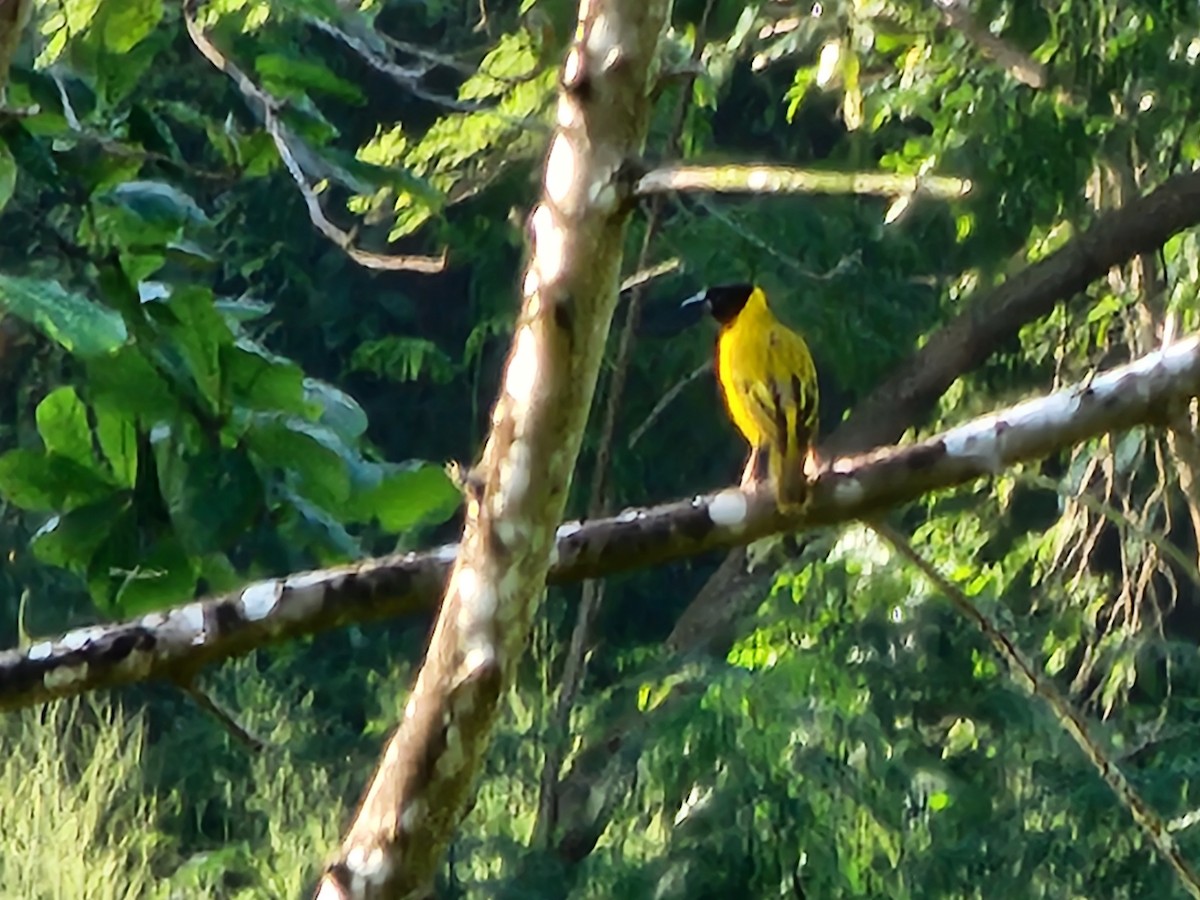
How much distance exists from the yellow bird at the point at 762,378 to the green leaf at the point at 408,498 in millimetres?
674

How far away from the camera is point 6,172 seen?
1.45 m

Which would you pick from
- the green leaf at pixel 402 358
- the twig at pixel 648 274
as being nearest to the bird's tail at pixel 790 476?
the twig at pixel 648 274

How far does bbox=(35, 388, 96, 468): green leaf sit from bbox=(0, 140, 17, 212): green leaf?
16 cm

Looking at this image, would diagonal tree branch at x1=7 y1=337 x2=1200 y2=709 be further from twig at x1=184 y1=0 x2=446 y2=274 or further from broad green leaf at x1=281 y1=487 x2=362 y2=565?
twig at x1=184 y1=0 x2=446 y2=274

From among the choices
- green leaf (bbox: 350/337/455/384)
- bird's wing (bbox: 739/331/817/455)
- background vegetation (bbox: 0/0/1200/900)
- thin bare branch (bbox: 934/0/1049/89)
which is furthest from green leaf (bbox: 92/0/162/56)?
green leaf (bbox: 350/337/455/384)

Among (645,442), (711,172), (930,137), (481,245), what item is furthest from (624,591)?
(711,172)

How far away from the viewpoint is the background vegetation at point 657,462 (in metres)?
1.47

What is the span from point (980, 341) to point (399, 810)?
11.5 feet

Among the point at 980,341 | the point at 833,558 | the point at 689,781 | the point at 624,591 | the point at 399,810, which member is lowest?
the point at 399,810

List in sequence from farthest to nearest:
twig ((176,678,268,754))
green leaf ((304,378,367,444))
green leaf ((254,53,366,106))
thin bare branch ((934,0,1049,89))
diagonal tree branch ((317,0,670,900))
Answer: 1. thin bare branch ((934,0,1049,89))
2. green leaf ((254,53,366,106))
3. green leaf ((304,378,367,444))
4. twig ((176,678,268,754))
5. diagonal tree branch ((317,0,670,900))

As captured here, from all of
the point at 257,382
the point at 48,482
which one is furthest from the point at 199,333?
the point at 48,482

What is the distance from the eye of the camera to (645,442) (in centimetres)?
643

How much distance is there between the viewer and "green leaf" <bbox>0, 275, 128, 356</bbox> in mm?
1296

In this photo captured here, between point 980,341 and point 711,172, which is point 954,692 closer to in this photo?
point 980,341
